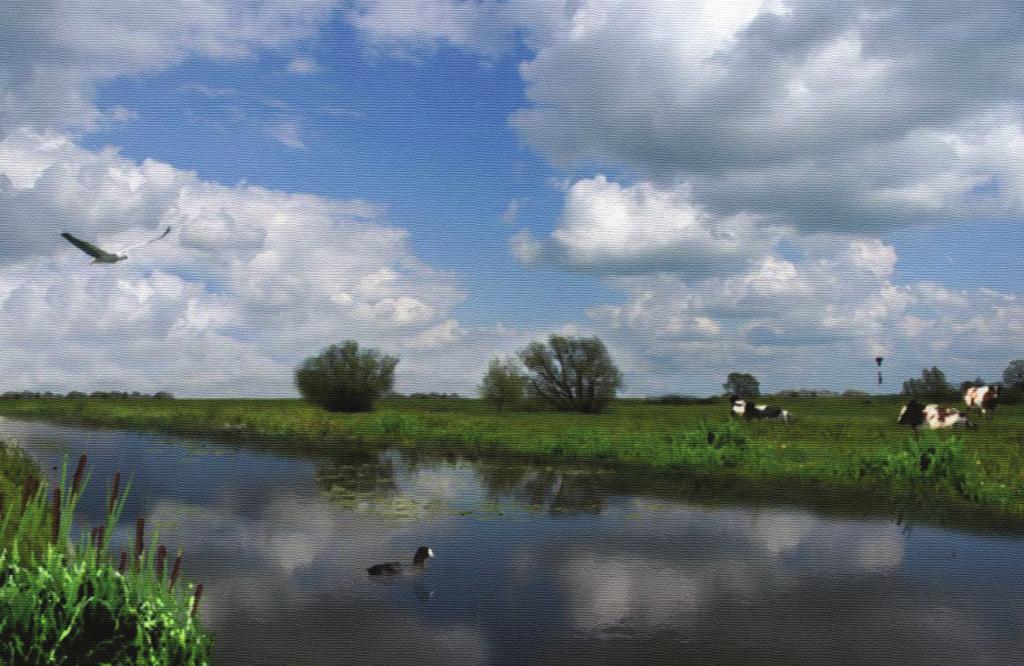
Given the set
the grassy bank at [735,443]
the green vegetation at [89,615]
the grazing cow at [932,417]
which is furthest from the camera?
the grazing cow at [932,417]

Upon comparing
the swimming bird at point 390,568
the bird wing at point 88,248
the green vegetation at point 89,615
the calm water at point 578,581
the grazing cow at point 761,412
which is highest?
the bird wing at point 88,248

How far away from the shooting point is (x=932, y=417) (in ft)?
77.9

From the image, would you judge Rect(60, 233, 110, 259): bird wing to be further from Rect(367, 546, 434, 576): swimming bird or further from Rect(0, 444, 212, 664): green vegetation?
Rect(367, 546, 434, 576): swimming bird

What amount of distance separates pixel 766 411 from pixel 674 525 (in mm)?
20147

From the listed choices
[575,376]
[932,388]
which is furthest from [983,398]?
[575,376]

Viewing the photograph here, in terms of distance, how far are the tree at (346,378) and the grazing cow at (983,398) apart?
28299 mm

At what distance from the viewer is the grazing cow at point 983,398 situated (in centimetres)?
2798

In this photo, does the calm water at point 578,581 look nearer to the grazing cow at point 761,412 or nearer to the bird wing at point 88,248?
the bird wing at point 88,248

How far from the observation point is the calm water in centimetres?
715

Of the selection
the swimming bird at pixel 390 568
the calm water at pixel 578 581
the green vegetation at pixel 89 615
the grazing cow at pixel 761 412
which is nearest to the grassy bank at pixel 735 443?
the grazing cow at pixel 761 412

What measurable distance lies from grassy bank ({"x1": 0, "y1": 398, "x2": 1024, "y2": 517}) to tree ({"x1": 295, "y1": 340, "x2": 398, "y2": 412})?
2.53 meters

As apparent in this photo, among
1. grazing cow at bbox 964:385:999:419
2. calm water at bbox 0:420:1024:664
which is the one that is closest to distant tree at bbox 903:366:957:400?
grazing cow at bbox 964:385:999:419

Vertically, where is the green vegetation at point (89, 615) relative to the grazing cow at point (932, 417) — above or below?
below

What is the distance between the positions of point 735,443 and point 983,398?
13.8 meters
